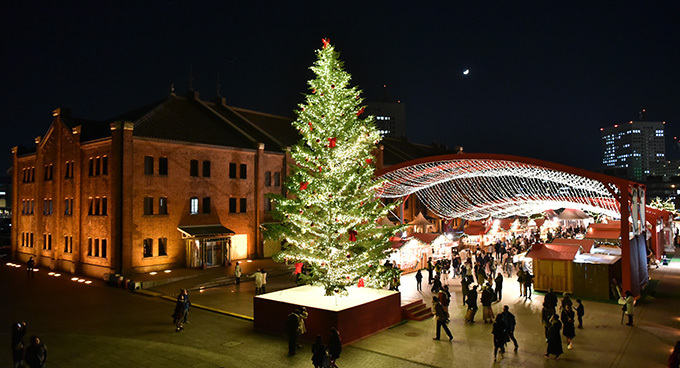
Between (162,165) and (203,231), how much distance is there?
530 centimetres

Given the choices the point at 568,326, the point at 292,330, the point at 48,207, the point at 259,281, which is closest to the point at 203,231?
the point at 259,281

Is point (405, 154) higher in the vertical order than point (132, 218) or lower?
higher

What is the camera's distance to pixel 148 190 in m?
28.8

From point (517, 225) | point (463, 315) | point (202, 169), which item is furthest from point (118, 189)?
point (517, 225)

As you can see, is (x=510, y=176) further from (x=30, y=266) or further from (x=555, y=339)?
(x=30, y=266)

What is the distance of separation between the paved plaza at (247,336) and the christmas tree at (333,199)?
2727mm

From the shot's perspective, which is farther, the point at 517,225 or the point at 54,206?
the point at 517,225

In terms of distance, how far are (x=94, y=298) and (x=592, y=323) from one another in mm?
23106

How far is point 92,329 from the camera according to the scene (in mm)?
16547

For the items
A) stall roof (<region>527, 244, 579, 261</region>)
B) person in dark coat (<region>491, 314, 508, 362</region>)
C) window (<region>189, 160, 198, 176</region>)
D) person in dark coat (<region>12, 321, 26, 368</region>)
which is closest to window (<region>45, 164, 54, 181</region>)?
window (<region>189, 160, 198, 176</region>)

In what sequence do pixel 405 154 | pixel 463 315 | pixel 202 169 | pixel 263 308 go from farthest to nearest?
pixel 405 154, pixel 202 169, pixel 463 315, pixel 263 308

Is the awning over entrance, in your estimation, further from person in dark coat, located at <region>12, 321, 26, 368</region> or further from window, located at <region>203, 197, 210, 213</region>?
person in dark coat, located at <region>12, 321, 26, 368</region>

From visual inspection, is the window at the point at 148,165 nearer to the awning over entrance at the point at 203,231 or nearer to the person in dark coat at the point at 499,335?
the awning over entrance at the point at 203,231

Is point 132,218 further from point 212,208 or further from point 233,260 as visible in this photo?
point 233,260
